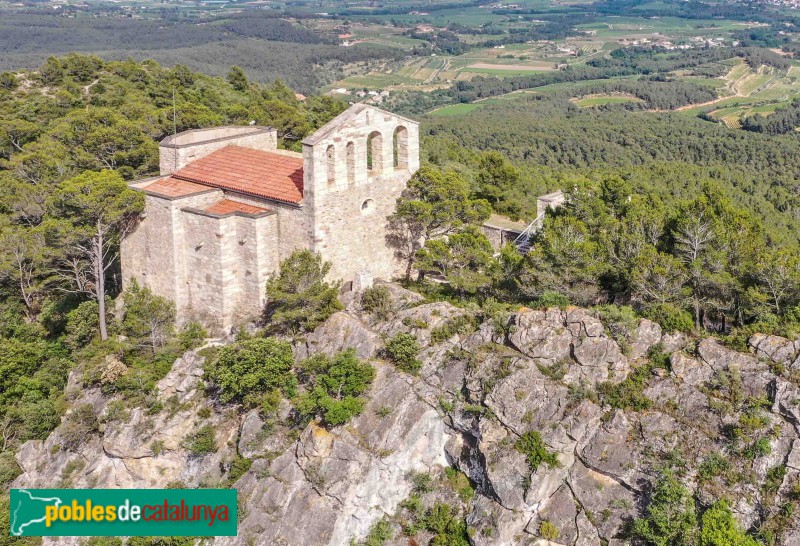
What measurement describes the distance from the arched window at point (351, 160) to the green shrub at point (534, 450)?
9698 millimetres

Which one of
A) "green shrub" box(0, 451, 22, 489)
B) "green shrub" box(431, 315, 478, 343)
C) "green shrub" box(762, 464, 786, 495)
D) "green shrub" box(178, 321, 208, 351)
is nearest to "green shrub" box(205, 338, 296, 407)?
"green shrub" box(178, 321, 208, 351)

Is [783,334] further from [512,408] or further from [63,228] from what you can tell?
[63,228]

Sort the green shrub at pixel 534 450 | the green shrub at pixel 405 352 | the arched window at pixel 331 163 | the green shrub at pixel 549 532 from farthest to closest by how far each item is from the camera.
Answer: the arched window at pixel 331 163, the green shrub at pixel 405 352, the green shrub at pixel 534 450, the green shrub at pixel 549 532

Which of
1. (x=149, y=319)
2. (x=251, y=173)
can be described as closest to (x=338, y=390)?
(x=149, y=319)

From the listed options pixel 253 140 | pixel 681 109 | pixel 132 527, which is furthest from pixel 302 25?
pixel 132 527

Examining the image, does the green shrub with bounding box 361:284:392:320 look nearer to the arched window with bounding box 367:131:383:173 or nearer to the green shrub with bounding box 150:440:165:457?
the arched window with bounding box 367:131:383:173

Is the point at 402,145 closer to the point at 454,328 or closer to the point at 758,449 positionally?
the point at 454,328

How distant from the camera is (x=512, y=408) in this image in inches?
697

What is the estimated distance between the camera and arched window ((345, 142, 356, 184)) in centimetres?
2237

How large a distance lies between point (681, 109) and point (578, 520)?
86.1m

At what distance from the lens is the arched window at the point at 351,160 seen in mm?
22367

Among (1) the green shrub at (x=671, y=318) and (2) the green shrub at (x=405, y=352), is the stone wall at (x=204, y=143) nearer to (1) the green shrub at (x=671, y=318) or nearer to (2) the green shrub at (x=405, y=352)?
(2) the green shrub at (x=405, y=352)

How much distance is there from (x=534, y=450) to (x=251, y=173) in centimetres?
1291

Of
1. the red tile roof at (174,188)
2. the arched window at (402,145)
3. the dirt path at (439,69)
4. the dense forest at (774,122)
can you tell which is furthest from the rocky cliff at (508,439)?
the dirt path at (439,69)
